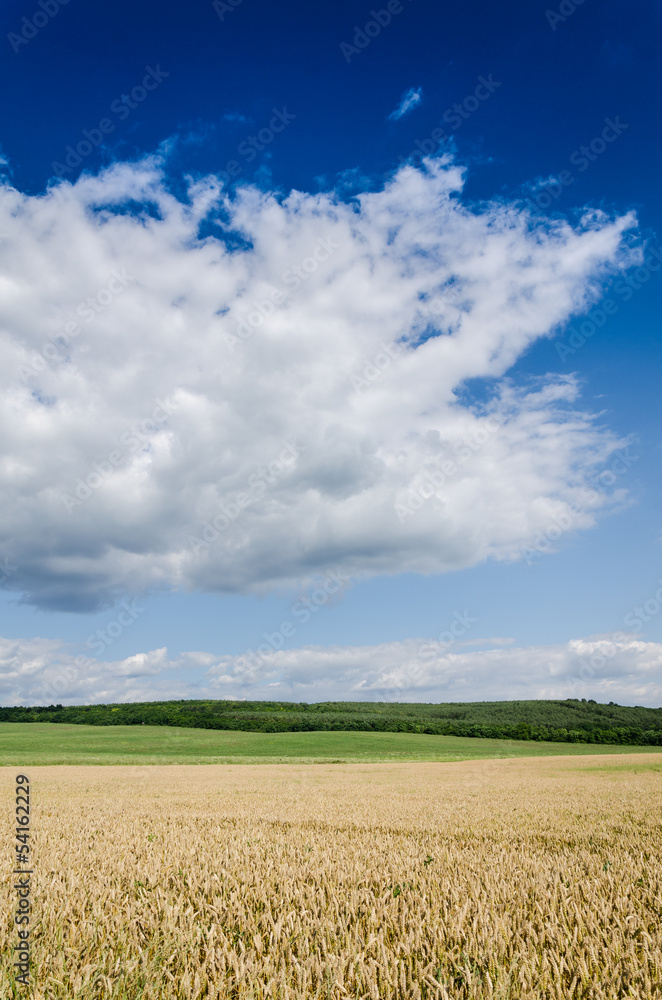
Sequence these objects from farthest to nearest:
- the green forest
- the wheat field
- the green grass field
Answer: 1. the green forest
2. the green grass field
3. the wheat field

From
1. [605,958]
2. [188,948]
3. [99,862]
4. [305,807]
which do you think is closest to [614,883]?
[605,958]

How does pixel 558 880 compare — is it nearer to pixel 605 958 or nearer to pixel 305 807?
pixel 605 958

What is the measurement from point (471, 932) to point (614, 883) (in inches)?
102

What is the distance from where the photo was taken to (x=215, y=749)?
60.8 meters

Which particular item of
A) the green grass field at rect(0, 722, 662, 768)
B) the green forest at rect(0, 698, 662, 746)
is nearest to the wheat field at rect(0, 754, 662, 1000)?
the green grass field at rect(0, 722, 662, 768)

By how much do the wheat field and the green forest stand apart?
92.8 metres

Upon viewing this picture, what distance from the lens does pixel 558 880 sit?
546 cm

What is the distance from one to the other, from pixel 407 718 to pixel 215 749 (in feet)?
184

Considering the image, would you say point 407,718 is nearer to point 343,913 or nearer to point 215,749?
point 215,749

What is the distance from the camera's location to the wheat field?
3256 mm

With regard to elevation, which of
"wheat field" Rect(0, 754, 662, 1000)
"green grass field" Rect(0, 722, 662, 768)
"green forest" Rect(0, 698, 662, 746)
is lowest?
"green forest" Rect(0, 698, 662, 746)

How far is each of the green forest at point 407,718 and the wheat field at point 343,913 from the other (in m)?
92.8

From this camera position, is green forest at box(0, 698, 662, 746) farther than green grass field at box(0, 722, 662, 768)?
Yes

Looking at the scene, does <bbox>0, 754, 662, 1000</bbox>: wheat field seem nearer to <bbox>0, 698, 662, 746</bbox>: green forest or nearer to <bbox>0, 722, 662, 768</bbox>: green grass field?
<bbox>0, 722, 662, 768</bbox>: green grass field
